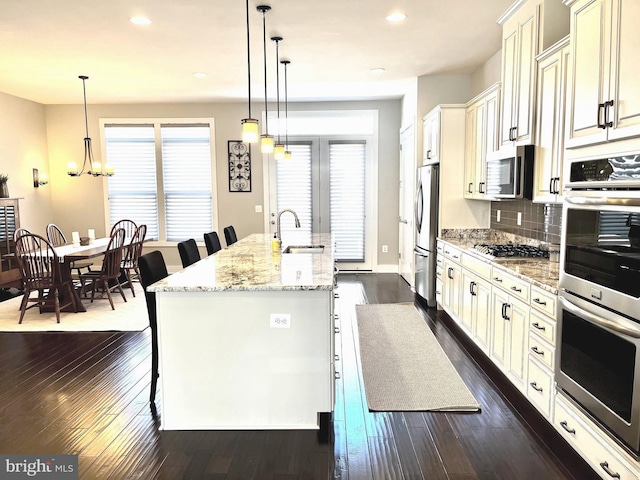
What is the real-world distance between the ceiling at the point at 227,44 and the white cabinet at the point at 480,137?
62cm

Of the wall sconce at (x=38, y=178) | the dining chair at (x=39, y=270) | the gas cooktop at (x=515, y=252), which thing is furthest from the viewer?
the wall sconce at (x=38, y=178)

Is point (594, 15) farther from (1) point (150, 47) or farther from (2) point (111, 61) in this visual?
(2) point (111, 61)

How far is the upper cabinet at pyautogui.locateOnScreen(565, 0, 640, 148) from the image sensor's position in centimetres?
186

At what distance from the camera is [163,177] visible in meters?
7.37

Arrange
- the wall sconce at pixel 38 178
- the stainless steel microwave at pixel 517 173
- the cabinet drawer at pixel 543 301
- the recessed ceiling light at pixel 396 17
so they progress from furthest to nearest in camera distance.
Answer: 1. the wall sconce at pixel 38 178
2. the recessed ceiling light at pixel 396 17
3. the stainless steel microwave at pixel 517 173
4. the cabinet drawer at pixel 543 301

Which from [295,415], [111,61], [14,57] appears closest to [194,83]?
[111,61]

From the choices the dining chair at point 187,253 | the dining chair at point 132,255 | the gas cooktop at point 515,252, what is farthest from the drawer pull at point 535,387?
the dining chair at point 132,255

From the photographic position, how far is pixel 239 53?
467 cm

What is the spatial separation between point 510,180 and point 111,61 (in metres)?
4.35

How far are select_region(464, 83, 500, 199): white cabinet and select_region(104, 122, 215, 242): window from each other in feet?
13.9

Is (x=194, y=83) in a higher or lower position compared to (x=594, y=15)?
higher

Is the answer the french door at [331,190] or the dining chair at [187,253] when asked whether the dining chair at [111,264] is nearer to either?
the dining chair at [187,253]

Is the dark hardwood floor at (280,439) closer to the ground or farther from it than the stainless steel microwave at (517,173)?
closer to the ground

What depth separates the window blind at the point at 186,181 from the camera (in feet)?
24.0
